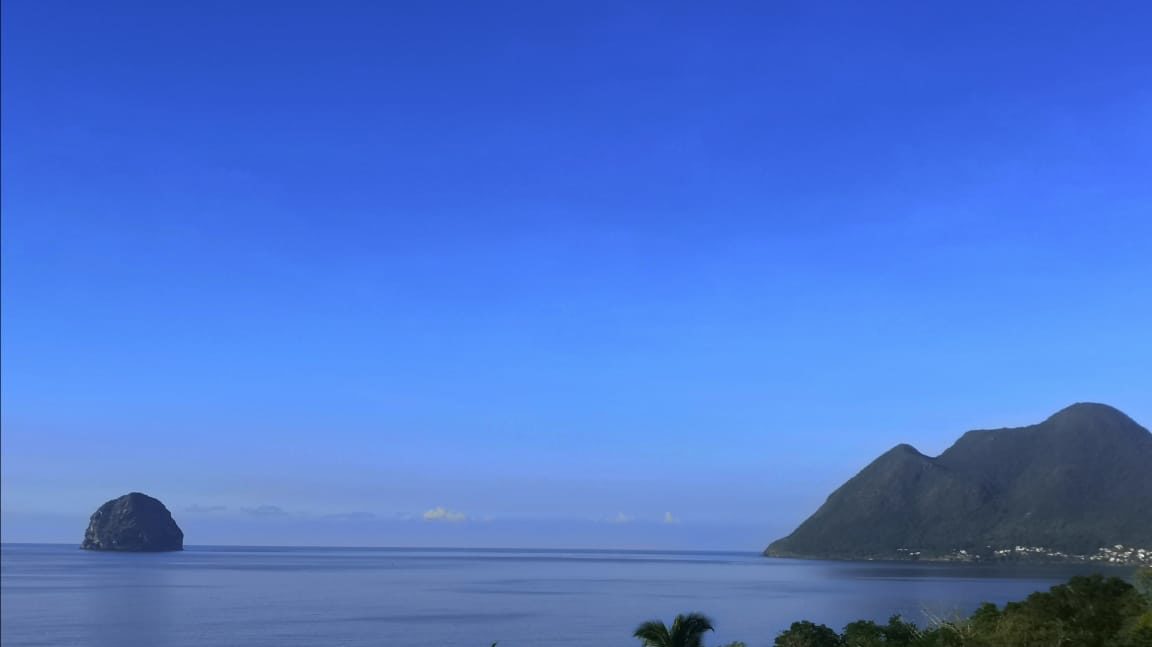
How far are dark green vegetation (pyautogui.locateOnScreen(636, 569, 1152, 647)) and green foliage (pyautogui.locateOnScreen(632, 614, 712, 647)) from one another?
0.10ft

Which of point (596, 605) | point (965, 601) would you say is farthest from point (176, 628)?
point (965, 601)

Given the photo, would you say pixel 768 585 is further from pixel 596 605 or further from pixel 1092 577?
pixel 1092 577

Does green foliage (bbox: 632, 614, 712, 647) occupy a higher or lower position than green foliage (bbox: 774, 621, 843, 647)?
higher

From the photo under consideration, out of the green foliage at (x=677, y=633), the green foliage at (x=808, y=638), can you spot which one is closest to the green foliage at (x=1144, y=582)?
the green foliage at (x=808, y=638)

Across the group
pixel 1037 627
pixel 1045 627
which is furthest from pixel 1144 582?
pixel 1037 627

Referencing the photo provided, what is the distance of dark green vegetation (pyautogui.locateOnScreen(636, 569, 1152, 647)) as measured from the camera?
34.3m

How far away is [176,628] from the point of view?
9406 centimetres

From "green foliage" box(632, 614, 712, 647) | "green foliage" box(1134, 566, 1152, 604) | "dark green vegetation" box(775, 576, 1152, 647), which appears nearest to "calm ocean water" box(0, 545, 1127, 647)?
"dark green vegetation" box(775, 576, 1152, 647)

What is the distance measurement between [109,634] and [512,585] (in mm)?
108537

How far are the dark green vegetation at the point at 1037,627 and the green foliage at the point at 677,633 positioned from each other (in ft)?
0.10

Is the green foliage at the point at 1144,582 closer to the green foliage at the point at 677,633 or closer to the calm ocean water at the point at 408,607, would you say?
the calm ocean water at the point at 408,607

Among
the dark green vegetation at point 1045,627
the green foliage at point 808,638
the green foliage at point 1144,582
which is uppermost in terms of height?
the green foliage at point 1144,582

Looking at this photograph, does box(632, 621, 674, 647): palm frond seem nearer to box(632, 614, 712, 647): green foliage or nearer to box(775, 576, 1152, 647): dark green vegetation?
box(632, 614, 712, 647): green foliage

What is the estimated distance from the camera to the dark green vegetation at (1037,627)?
34.3m
